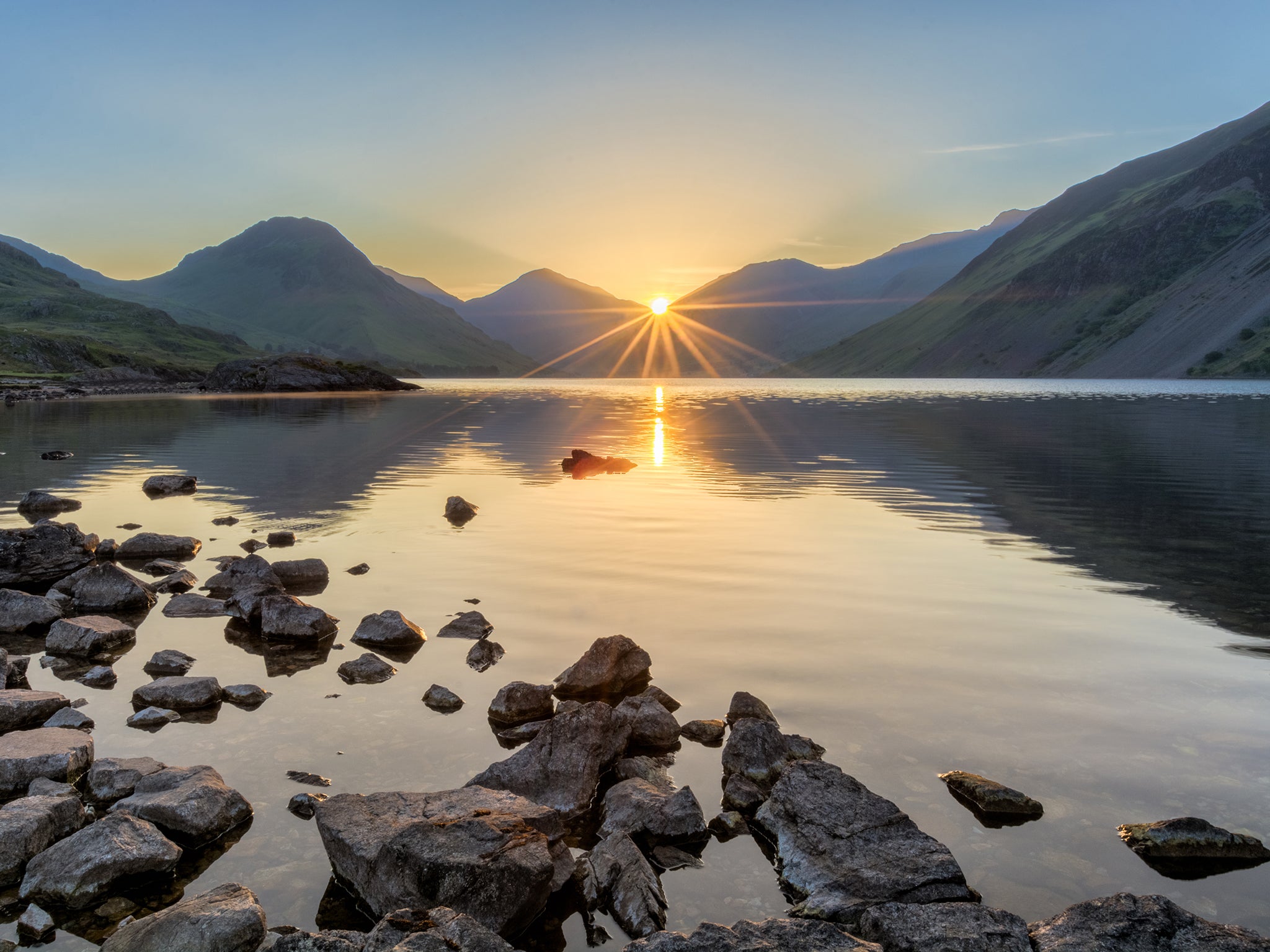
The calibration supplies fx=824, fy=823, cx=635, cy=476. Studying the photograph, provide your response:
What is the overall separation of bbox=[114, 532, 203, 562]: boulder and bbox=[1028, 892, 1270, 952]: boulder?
2136 centimetres

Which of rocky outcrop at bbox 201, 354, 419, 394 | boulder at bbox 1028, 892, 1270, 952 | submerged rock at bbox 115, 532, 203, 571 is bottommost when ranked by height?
submerged rock at bbox 115, 532, 203, 571

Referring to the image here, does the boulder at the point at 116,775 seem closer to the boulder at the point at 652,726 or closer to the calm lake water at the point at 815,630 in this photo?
the calm lake water at the point at 815,630

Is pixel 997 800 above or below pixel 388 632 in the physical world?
above

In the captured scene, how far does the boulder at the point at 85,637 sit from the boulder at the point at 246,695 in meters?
3.63

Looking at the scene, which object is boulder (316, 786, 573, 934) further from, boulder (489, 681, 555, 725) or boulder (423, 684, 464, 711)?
boulder (423, 684, 464, 711)

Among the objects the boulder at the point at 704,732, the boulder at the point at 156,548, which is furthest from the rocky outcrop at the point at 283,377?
the boulder at the point at 704,732

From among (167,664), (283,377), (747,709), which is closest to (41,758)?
(167,664)

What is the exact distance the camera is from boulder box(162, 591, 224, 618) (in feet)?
53.3

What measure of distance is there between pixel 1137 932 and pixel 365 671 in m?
10.3

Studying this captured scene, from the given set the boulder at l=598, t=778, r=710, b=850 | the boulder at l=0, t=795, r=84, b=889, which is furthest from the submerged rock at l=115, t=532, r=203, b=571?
the boulder at l=598, t=778, r=710, b=850

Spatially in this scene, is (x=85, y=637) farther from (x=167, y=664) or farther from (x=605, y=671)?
(x=605, y=671)

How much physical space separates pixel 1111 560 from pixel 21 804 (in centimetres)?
2144

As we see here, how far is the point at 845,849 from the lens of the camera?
7676 millimetres

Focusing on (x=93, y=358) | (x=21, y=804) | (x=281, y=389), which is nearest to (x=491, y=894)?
(x=21, y=804)
